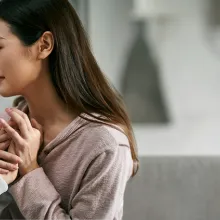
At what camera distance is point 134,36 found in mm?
2092

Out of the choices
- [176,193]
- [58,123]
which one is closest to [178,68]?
[176,193]

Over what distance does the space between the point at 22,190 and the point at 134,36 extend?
1.20 metres

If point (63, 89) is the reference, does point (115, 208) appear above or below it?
below

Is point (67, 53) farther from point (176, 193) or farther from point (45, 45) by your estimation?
point (176, 193)

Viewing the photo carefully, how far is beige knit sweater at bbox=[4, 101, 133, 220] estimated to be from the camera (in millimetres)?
1002

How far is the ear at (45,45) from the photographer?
103 centimetres

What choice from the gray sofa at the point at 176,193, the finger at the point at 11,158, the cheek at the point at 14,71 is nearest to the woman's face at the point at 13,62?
the cheek at the point at 14,71

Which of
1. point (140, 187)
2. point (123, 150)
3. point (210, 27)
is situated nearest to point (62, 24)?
point (123, 150)

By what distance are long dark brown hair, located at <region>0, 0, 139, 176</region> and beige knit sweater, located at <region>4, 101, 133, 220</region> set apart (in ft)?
0.16

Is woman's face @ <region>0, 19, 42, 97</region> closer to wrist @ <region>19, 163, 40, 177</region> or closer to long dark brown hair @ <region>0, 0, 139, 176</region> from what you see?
long dark brown hair @ <region>0, 0, 139, 176</region>

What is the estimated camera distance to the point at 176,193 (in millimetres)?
1445

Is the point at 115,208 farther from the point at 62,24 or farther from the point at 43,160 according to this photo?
the point at 62,24

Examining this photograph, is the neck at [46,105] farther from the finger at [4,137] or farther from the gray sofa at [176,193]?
the gray sofa at [176,193]

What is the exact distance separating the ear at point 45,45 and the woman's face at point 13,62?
1cm
